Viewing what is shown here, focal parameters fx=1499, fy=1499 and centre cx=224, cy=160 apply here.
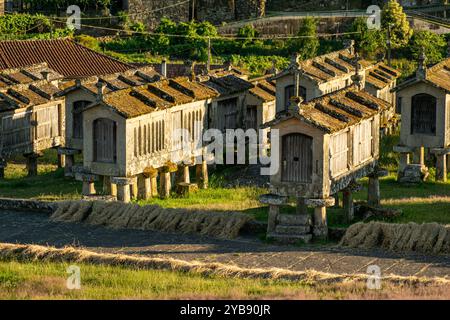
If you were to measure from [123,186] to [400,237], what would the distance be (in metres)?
8.34

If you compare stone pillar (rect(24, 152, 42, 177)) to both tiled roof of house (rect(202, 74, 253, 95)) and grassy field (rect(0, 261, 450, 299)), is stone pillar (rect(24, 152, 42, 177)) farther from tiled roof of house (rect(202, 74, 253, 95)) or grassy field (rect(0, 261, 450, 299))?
grassy field (rect(0, 261, 450, 299))

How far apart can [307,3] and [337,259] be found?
1918 inches

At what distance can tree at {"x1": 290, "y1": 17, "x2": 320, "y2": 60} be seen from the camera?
69000 mm

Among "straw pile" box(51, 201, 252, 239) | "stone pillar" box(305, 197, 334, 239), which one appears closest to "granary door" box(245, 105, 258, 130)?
"straw pile" box(51, 201, 252, 239)

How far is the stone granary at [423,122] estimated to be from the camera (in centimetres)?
4350

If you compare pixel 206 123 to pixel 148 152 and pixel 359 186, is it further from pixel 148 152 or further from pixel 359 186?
pixel 359 186

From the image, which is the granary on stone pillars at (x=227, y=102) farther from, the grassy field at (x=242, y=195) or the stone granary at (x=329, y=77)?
the grassy field at (x=242, y=195)

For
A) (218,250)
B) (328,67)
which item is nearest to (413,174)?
(328,67)

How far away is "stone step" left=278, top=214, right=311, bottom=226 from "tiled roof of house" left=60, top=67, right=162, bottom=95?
938cm

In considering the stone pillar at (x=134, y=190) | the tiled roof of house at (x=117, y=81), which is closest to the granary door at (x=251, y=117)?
the tiled roof of house at (x=117, y=81)

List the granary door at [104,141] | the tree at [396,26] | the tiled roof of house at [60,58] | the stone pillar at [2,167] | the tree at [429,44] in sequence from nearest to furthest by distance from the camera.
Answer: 1. the granary door at [104,141]
2. the stone pillar at [2,167]
3. the tiled roof of house at [60,58]
4. the tree at [429,44]
5. the tree at [396,26]

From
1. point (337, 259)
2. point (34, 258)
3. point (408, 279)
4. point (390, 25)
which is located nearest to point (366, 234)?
point (337, 259)

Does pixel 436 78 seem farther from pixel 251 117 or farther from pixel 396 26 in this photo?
pixel 396 26

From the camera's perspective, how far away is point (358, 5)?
7881 centimetres
